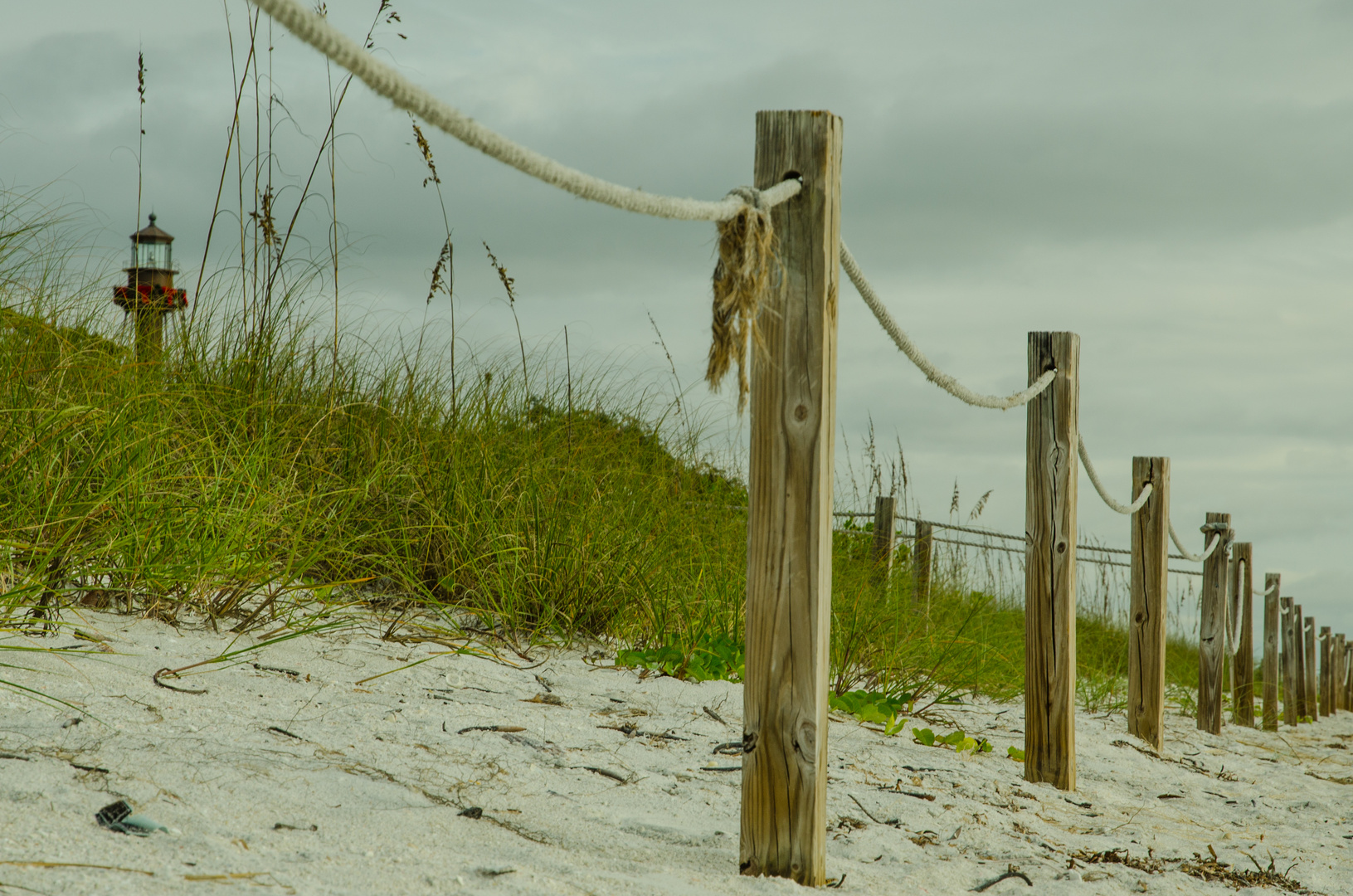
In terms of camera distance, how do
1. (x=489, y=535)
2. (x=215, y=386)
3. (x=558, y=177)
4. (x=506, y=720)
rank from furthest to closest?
(x=215, y=386), (x=489, y=535), (x=506, y=720), (x=558, y=177)

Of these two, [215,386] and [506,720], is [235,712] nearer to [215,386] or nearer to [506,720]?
[506,720]

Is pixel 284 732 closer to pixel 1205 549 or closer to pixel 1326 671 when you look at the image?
pixel 1205 549

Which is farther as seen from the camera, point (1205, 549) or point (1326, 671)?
point (1326, 671)

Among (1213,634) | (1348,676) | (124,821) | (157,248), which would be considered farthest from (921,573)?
(1348,676)

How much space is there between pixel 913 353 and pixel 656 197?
1.06 metres

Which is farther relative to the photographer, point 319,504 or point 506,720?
point 319,504

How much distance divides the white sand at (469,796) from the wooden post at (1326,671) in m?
10.9

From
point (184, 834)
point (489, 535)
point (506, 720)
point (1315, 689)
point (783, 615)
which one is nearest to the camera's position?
point (184, 834)

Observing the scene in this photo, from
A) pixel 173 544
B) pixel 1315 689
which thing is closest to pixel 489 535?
pixel 173 544

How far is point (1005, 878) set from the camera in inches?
96.2

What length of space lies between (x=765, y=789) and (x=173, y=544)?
219cm

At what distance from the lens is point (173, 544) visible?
3.16 meters

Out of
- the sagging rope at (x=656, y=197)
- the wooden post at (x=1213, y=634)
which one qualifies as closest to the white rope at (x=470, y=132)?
the sagging rope at (x=656, y=197)

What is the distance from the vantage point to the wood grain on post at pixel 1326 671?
42.7ft
